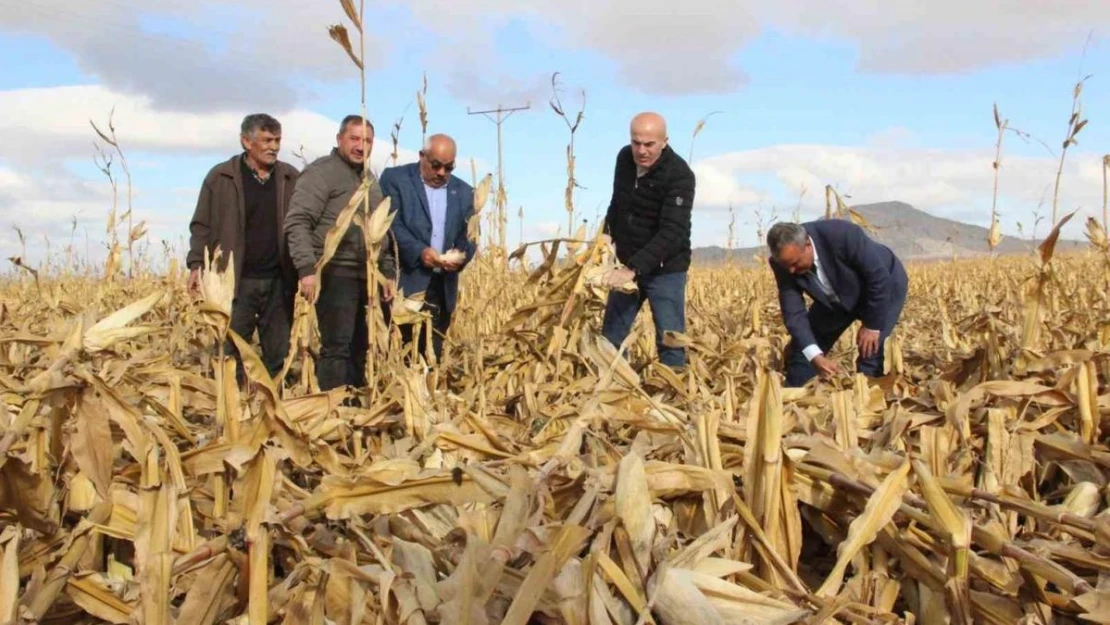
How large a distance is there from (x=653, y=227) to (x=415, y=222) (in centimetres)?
123

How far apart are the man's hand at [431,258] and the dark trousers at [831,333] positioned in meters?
1.78

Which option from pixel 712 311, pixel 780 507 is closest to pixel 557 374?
pixel 780 507

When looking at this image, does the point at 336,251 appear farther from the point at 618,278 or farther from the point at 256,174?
the point at 618,278

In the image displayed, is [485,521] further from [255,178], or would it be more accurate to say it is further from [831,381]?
[255,178]

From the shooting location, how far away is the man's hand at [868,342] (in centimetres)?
429

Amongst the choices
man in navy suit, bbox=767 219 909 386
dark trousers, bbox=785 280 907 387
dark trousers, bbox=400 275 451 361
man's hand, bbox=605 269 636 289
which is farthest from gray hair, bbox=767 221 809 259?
dark trousers, bbox=400 275 451 361

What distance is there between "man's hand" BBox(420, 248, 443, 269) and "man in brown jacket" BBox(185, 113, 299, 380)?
81cm

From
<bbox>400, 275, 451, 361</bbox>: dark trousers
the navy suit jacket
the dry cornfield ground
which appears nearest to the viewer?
the dry cornfield ground

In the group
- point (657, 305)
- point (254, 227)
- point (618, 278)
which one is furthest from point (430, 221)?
point (618, 278)

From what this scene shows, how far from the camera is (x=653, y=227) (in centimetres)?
478

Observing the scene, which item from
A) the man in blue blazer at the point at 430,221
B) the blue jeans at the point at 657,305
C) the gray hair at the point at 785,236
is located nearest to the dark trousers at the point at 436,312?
the man in blue blazer at the point at 430,221

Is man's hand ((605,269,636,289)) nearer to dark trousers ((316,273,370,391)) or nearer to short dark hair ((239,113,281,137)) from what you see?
dark trousers ((316,273,370,391))

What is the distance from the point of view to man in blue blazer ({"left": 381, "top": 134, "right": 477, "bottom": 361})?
179 inches

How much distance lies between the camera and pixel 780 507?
1500mm
